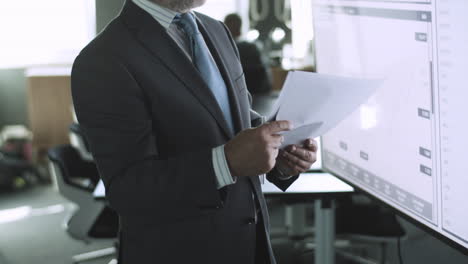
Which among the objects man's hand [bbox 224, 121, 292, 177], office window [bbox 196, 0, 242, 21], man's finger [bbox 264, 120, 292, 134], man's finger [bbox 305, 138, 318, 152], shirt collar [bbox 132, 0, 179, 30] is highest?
shirt collar [bbox 132, 0, 179, 30]

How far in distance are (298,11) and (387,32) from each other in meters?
4.70

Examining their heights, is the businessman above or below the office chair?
above

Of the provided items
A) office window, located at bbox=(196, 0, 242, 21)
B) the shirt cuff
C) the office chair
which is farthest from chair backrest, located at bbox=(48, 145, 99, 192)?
office window, located at bbox=(196, 0, 242, 21)

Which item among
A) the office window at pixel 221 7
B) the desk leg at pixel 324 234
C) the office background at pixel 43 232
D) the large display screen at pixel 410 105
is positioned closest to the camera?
the large display screen at pixel 410 105

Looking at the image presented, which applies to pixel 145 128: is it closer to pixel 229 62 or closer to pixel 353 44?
pixel 229 62

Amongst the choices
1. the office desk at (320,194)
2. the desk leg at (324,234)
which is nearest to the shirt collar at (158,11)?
the office desk at (320,194)

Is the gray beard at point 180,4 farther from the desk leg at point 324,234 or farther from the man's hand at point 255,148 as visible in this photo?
the desk leg at point 324,234

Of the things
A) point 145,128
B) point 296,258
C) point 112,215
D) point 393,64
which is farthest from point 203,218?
point 296,258

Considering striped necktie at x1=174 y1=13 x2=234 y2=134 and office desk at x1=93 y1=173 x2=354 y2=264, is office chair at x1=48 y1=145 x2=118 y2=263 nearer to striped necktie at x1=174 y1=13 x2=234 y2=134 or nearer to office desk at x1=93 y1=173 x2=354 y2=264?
office desk at x1=93 y1=173 x2=354 y2=264

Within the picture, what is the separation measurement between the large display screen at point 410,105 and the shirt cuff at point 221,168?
44 cm

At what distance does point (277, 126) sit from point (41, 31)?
5818 millimetres

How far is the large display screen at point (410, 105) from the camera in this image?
3.48 ft

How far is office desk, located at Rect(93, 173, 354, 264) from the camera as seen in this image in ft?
6.29

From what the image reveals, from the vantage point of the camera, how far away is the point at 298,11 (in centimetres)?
583
